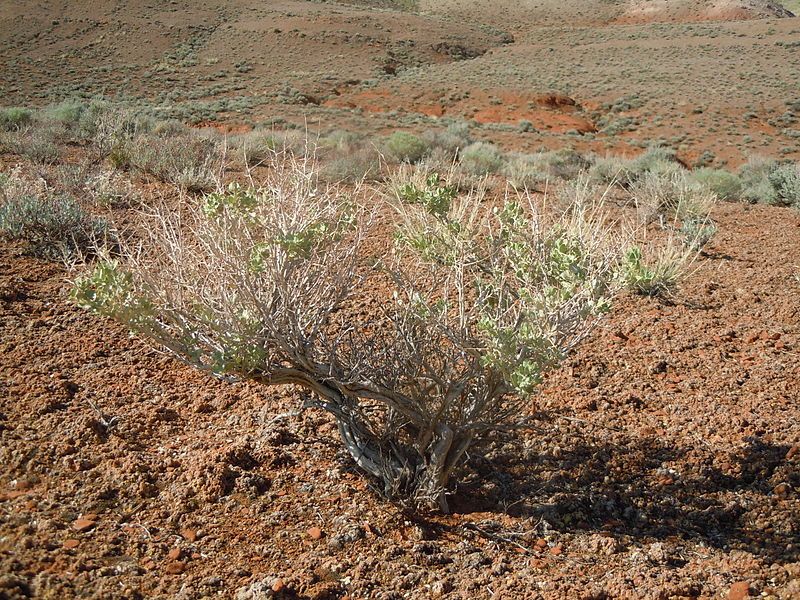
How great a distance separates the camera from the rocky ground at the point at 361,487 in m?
2.77

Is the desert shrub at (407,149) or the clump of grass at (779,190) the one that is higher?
the desert shrub at (407,149)

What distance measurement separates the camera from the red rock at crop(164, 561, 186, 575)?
2.72 metres

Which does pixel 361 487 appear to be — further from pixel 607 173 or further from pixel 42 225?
pixel 607 173

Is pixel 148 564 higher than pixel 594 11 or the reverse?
the reverse

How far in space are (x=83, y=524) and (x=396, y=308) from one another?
1.73 m

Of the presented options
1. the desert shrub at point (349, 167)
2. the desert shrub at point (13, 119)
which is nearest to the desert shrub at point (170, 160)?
the desert shrub at point (349, 167)

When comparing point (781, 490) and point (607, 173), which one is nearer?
point (781, 490)

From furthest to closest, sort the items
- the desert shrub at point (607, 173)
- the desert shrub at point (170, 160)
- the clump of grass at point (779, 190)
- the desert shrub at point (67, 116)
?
1. the desert shrub at point (67, 116)
2. the desert shrub at point (607, 173)
3. the clump of grass at point (779, 190)
4. the desert shrub at point (170, 160)

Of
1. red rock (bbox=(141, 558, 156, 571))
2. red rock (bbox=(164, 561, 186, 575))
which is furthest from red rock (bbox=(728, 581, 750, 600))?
red rock (bbox=(141, 558, 156, 571))

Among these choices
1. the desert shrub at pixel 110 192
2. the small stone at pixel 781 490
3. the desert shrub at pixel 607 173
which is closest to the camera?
the small stone at pixel 781 490

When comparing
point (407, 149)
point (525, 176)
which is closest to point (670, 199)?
point (525, 176)

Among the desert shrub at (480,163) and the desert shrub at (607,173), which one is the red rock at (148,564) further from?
the desert shrub at (607,173)

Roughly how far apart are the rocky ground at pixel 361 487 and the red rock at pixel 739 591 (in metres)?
0.01

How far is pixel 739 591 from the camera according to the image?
2707mm
